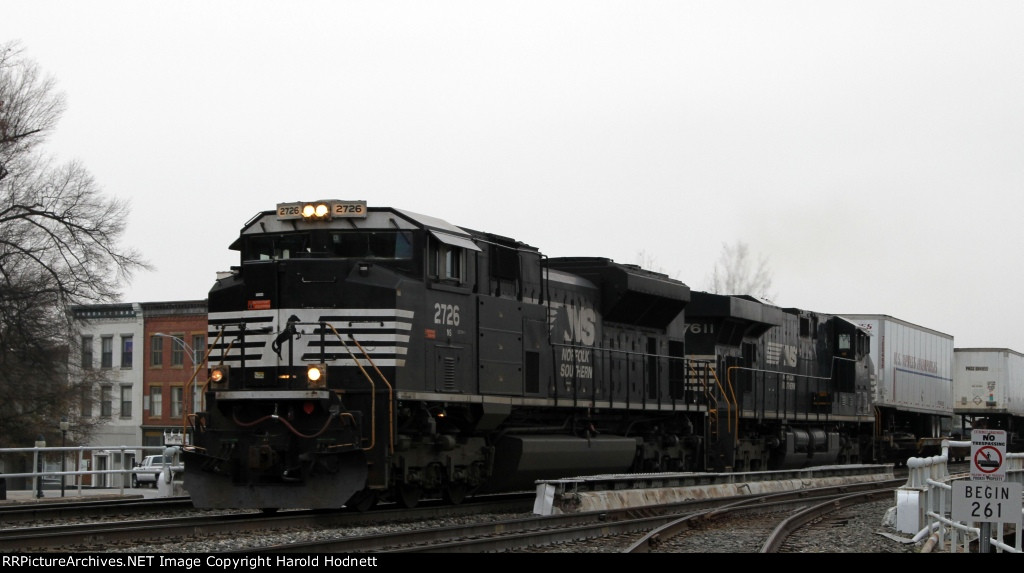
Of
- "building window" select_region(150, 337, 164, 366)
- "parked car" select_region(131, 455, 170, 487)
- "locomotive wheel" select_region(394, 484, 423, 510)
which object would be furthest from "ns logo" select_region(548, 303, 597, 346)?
"building window" select_region(150, 337, 164, 366)

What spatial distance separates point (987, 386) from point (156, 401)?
38.8 metres

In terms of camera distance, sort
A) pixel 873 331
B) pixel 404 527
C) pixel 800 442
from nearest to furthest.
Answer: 1. pixel 404 527
2. pixel 800 442
3. pixel 873 331

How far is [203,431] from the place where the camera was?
48.8 feet

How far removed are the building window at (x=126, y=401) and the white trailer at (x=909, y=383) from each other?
3963 centimetres

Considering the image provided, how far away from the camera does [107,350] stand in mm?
63094

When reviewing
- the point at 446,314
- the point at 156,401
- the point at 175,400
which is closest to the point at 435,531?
the point at 446,314

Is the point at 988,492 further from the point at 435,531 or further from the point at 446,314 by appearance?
the point at 446,314

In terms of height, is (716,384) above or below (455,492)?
above

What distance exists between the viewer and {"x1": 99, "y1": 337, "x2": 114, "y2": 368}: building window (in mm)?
63031

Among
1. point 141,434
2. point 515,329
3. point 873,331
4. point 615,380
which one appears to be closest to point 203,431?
point 515,329

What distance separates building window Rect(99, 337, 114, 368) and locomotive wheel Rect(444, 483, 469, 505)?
5012cm

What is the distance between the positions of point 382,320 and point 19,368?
25.2 m

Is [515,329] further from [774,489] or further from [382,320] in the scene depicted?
[774,489]

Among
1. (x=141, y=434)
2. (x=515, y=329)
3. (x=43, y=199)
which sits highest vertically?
(x=43, y=199)
